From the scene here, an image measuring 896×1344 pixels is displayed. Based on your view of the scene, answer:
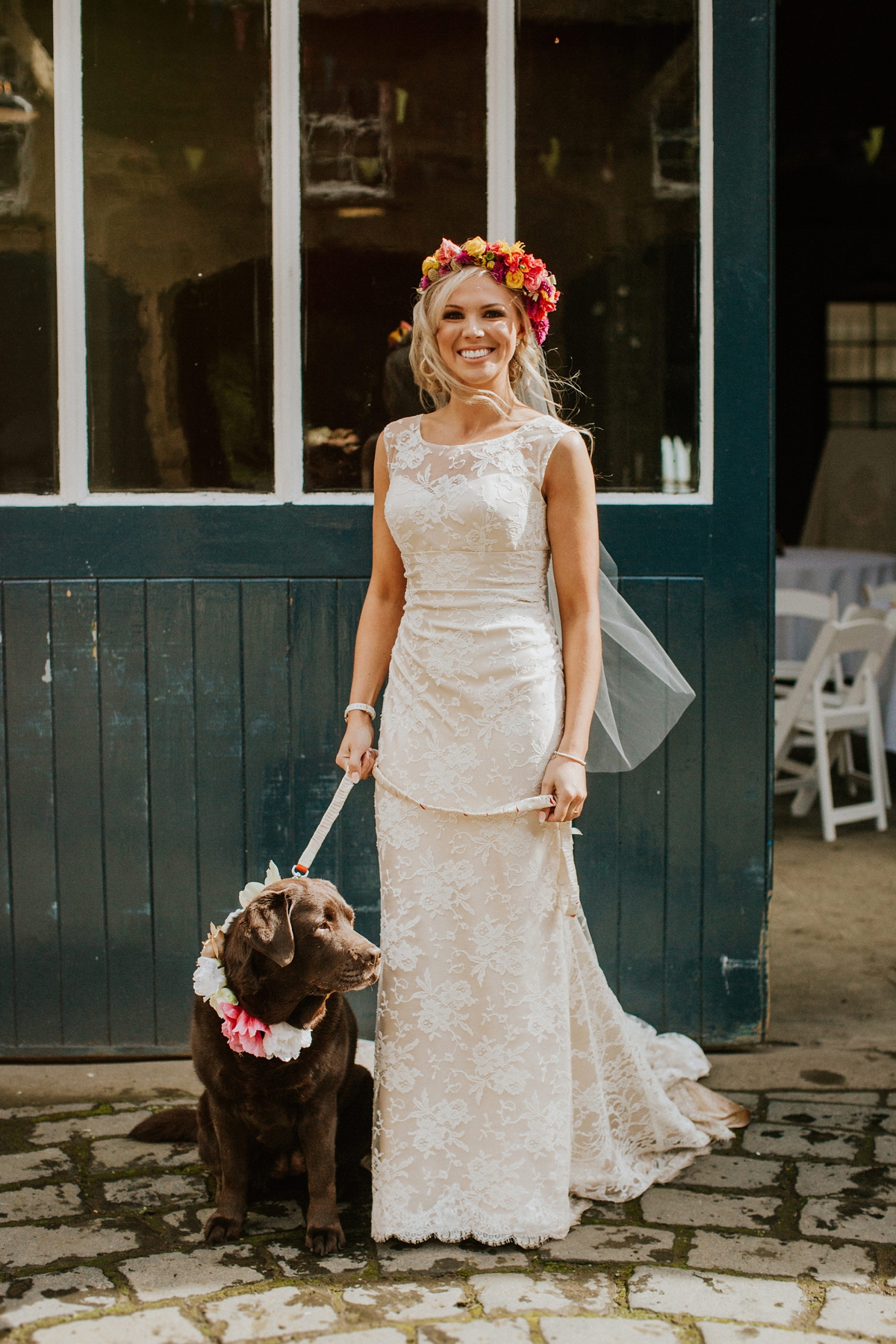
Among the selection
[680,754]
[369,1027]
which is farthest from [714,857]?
[369,1027]

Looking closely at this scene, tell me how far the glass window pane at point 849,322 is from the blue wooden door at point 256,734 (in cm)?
978

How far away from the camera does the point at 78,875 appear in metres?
3.79

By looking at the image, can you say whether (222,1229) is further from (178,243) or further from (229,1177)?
(178,243)

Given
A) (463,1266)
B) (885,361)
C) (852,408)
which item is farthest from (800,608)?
(885,361)

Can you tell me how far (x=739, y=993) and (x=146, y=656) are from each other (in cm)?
210

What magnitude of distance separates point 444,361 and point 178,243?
4.35 ft

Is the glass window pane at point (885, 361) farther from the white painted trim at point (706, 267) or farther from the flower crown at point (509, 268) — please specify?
the flower crown at point (509, 268)

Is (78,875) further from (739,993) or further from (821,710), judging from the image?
(821,710)

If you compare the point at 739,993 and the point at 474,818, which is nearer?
the point at 474,818

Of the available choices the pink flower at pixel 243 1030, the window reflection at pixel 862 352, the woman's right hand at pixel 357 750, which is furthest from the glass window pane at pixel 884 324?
the pink flower at pixel 243 1030

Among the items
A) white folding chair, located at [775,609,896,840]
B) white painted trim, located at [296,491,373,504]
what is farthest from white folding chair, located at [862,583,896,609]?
white painted trim, located at [296,491,373,504]

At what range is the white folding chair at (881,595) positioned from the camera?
7185 millimetres

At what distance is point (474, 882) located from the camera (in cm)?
280

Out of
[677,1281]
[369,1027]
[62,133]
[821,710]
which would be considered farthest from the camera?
[821,710]
